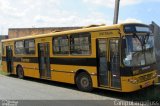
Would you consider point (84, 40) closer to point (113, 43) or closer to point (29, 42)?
point (113, 43)

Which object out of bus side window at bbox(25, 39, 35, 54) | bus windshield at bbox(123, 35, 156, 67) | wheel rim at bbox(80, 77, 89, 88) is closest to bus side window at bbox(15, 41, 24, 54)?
bus side window at bbox(25, 39, 35, 54)

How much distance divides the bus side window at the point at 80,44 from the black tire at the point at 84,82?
1.00 meters

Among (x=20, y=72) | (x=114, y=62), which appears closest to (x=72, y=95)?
(x=114, y=62)

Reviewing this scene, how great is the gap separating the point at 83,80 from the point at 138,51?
3100 mm

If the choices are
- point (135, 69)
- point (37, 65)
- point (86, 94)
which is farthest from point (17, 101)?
point (37, 65)

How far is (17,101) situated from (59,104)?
71.9 inches

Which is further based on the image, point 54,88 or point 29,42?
point 29,42

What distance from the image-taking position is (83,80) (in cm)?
1373

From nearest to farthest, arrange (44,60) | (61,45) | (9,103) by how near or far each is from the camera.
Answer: (9,103) < (61,45) < (44,60)

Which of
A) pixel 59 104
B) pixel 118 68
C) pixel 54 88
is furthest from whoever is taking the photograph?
pixel 54 88

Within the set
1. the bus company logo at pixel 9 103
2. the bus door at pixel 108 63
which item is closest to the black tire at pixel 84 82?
the bus door at pixel 108 63

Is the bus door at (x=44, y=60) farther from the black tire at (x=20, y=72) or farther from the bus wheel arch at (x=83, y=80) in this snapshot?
the black tire at (x=20, y=72)

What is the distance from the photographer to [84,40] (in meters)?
13.6

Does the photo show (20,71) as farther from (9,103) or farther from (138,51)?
(138,51)
